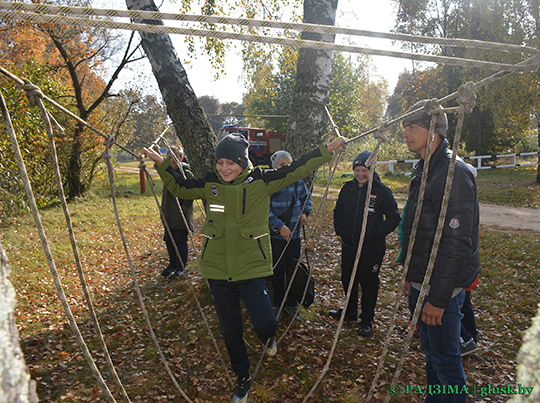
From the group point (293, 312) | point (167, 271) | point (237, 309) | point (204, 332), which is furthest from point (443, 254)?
point (167, 271)

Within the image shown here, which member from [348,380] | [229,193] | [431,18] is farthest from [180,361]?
[431,18]

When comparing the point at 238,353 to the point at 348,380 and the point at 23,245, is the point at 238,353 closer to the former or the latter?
the point at 348,380

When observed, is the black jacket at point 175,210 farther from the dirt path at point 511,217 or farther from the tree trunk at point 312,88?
the dirt path at point 511,217

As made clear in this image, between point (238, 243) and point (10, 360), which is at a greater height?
point (10, 360)

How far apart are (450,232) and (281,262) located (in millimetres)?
2107

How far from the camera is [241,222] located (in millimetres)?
2545

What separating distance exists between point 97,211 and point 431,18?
18131mm

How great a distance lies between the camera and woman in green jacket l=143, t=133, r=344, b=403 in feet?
8.27

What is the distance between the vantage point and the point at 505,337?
3.60 metres

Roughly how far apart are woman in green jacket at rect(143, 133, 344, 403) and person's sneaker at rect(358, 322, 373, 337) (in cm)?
138

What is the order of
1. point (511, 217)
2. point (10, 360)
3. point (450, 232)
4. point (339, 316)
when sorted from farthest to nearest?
point (511, 217)
point (339, 316)
point (450, 232)
point (10, 360)

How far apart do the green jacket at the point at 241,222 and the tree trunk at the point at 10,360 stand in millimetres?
1802

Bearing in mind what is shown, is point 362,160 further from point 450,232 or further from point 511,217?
point 511,217

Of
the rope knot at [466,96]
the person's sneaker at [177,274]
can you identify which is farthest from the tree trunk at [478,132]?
the rope knot at [466,96]
